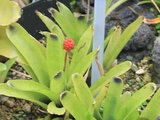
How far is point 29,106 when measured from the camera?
52.7 inches

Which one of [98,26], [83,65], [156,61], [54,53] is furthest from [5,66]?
[156,61]

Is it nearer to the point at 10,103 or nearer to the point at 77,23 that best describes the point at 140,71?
the point at 77,23

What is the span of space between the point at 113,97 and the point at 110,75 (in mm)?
228

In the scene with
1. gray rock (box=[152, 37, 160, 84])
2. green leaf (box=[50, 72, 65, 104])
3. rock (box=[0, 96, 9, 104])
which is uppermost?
green leaf (box=[50, 72, 65, 104])

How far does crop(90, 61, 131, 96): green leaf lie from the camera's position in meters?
1.08

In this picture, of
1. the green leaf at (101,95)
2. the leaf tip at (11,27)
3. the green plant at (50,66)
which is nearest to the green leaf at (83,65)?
the green plant at (50,66)

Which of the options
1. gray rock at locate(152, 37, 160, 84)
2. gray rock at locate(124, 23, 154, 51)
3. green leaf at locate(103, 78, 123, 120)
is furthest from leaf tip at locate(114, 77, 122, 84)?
gray rock at locate(124, 23, 154, 51)

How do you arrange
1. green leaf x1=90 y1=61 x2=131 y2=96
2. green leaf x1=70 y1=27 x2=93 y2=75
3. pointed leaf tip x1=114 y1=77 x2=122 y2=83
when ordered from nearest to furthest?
pointed leaf tip x1=114 y1=77 x2=122 y2=83 < green leaf x1=90 y1=61 x2=131 y2=96 < green leaf x1=70 y1=27 x2=93 y2=75

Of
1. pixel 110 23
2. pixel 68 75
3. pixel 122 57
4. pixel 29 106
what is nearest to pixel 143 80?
pixel 122 57

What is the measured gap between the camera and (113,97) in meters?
0.89

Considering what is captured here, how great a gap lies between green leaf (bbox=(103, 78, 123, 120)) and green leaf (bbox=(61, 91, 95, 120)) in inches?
2.9

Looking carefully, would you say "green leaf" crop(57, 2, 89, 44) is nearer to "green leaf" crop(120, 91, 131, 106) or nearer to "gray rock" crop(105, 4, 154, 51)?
"gray rock" crop(105, 4, 154, 51)

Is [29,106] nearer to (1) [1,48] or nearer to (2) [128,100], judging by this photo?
(1) [1,48]

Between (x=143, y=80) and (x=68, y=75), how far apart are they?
Answer: 62 centimetres
